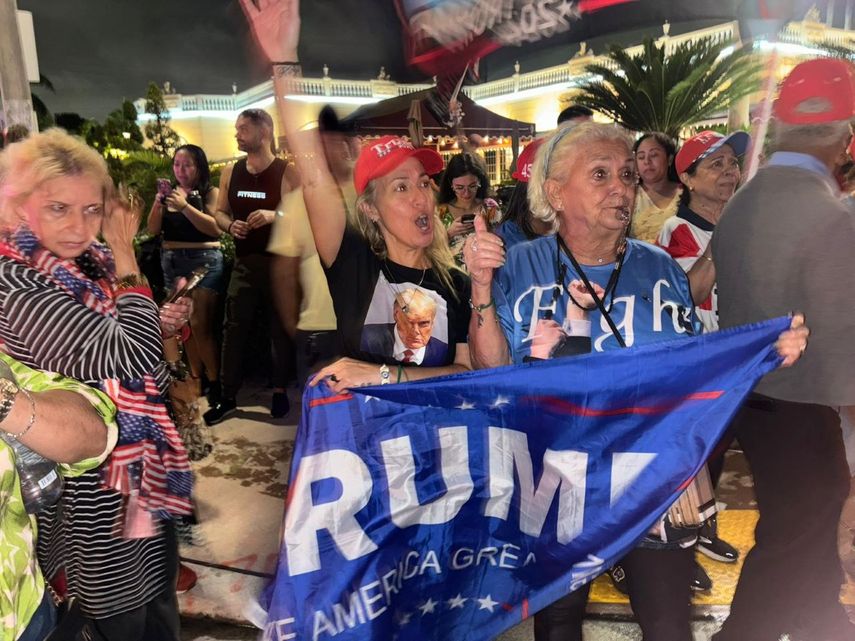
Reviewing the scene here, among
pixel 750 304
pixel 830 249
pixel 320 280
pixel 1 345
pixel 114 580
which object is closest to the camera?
pixel 1 345

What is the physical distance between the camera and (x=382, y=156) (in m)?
2.16

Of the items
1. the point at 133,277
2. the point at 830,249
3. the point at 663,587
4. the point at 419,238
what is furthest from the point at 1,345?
the point at 830,249

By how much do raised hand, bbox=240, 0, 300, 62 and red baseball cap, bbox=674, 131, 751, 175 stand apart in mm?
1983

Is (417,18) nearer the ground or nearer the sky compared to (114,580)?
nearer the sky

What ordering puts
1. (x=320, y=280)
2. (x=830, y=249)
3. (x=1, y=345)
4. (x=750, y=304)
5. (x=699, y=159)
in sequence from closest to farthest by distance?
(x=1, y=345), (x=830, y=249), (x=750, y=304), (x=699, y=159), (x=320, y=280)

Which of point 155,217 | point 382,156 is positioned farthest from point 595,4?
point 155,217

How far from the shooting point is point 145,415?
187 centimetres

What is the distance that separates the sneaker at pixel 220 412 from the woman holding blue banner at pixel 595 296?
329 centimetres

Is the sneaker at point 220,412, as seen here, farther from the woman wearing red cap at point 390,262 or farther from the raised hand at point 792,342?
the raised hand at point 792,342

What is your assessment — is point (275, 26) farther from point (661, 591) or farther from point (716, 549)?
point (716, 549)

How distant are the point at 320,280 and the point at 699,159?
2.11m

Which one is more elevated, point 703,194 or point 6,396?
point 703,194

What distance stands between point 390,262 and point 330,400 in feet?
1.82

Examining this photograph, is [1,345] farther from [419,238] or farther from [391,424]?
[419,238]
